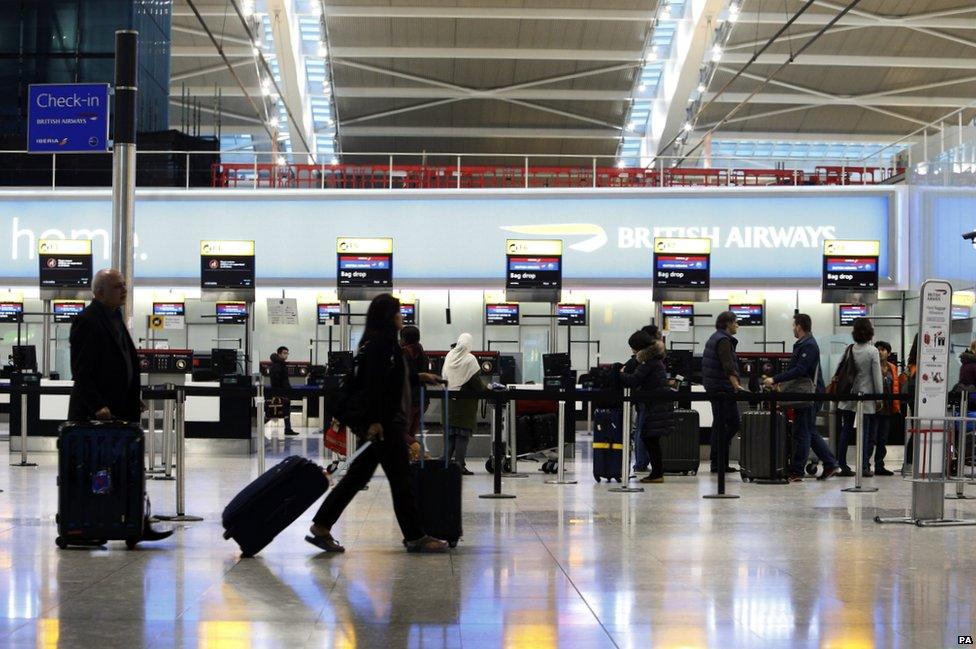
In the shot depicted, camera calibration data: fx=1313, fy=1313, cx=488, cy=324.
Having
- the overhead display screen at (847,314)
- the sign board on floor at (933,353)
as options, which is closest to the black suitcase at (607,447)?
the sign board on floor at (933,353)

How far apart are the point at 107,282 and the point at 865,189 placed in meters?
19.2

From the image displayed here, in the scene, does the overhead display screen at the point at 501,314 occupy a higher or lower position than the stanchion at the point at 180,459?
higher

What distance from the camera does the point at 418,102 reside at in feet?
128

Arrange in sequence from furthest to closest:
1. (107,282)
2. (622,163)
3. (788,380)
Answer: (622,163) → (788,380) → (107,282)

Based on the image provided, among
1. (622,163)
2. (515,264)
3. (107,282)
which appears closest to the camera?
(107,282)

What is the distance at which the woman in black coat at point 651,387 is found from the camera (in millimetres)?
12039

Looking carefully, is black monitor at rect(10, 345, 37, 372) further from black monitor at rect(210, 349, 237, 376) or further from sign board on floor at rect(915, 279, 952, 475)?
sign board on floor at rect(915, 279, 952, 475)

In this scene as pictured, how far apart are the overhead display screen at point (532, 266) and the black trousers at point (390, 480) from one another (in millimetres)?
14230

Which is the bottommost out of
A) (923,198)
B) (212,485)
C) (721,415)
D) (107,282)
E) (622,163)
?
(212,485)

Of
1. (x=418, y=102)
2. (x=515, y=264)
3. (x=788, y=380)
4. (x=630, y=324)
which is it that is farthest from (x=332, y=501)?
(x=418, y=102)

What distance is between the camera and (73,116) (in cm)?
1027

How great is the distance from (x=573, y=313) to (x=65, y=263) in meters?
10.3

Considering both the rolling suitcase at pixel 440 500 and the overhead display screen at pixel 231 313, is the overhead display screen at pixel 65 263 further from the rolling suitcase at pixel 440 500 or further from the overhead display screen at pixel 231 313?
the rolling suitcase at pixel 440 500

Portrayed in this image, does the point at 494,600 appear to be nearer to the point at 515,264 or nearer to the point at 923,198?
the point at 515,264
